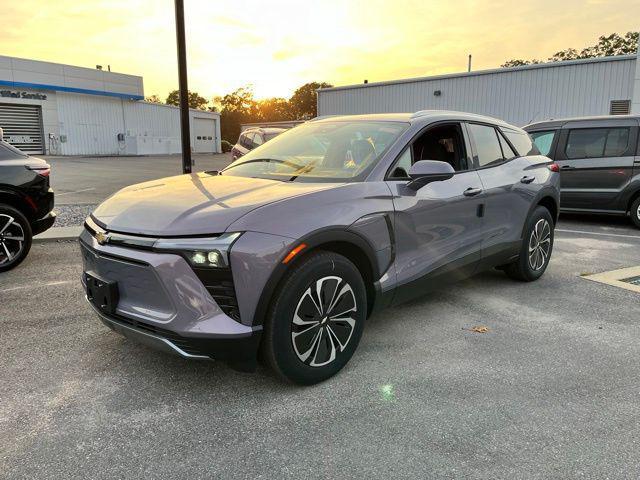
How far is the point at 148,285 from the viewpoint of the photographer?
260 centimetres

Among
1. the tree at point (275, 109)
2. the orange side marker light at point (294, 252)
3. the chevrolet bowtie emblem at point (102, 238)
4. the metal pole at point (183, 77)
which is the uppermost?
the tree at point (275, 109)

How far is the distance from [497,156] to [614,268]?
2.53 metres

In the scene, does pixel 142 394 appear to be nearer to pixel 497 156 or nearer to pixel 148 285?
pixel 148 285

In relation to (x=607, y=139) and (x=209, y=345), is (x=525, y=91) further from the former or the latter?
(x=209, y=345)

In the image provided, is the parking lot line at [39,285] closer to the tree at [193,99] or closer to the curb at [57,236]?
the curb at [57,236]

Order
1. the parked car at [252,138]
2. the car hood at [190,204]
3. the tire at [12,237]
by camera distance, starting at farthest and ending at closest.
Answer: the parked car at [252,138]
the tire at [12,237]
the car hood at [190,204]

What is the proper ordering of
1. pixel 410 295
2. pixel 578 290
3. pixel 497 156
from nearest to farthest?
pixel 410 295, pixel 497 156, pixel 578 290

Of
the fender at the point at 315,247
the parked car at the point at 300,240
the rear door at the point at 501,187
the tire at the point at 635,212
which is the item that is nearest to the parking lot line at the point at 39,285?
the parked car at the point at 300,240

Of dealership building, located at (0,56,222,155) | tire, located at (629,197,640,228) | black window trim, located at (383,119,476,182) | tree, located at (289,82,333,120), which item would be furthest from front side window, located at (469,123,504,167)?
tree, located at (289,82,333,120)

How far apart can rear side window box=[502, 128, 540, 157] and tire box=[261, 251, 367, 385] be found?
277 centimetres

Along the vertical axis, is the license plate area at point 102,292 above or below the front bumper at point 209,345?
above

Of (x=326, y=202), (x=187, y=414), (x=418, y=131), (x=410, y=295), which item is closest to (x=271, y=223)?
(x=326, y=202)

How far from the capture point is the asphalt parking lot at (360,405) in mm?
2295

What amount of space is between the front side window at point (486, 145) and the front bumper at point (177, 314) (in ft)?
8.96
